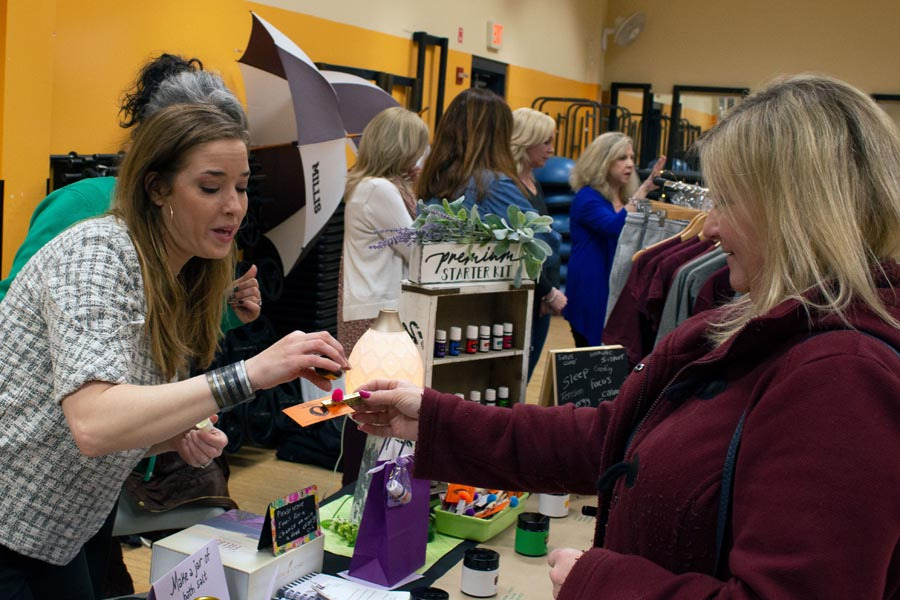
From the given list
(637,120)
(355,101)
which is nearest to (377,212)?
(355,101)

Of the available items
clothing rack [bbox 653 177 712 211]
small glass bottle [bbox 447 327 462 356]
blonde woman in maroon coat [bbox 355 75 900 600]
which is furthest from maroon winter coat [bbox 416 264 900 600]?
clothing rack [bbox 653 177 712 211]

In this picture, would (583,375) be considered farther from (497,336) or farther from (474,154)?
(474,154)

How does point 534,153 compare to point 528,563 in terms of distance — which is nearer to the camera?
point 528,563

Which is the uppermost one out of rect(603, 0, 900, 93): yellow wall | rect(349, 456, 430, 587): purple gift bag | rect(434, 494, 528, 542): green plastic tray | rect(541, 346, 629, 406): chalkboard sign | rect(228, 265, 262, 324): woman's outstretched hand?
rect(603, 0, 900, 93): yellow wall

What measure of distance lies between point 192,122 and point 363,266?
285 centimetres

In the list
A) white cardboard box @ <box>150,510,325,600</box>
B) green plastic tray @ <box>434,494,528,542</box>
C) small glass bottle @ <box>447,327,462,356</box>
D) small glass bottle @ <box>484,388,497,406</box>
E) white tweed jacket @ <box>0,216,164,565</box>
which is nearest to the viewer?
white tweed jacket @ <box>0,216,164,565</box>

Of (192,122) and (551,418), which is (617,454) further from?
(192,122)

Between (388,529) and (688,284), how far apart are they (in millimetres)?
1806

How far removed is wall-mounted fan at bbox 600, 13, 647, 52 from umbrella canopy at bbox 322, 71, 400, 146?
7398mm

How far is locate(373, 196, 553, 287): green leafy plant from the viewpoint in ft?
9.89

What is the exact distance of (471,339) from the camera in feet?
10.6

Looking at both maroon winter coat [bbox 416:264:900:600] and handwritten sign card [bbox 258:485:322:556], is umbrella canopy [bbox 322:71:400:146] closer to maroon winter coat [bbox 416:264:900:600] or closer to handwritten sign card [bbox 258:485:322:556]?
handwritten sign card [bbox 258:485:322:556]

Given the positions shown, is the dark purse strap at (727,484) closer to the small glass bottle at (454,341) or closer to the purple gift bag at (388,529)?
the purple gift bag at (388,529)

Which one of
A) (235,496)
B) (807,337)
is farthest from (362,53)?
(807,337)
